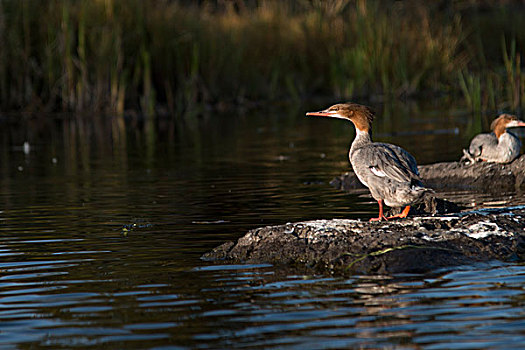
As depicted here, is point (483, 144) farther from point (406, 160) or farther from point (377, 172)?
point (377, 172)

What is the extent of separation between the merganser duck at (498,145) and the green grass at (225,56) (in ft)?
24.1

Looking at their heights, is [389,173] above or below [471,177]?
above

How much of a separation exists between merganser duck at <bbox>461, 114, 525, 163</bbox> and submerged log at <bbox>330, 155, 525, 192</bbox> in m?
0.15

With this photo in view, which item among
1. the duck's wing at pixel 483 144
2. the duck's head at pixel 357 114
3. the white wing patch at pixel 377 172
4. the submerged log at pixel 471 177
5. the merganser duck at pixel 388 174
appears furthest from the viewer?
the duck's wing at pixel 483 144

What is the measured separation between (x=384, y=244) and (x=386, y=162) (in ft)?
3.61

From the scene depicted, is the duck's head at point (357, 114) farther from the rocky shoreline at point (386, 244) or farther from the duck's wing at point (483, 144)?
the duck's wing at point (483, 144)

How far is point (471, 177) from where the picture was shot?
1139cm

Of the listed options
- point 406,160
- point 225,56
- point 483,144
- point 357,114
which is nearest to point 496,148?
point 483,144

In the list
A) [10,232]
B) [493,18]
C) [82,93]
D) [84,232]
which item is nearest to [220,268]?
[84,232]

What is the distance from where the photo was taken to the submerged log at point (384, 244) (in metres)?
6.61

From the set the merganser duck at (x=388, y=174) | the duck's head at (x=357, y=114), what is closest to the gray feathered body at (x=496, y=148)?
the duck's head at (x=357, y=114)

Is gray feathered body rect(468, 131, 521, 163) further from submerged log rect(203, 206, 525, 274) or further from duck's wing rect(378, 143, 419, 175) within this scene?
submerged log rect(203, 206, 525, 274)

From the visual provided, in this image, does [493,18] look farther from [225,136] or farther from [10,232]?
[10,232]

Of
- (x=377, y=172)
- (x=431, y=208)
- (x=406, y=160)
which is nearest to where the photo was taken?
(x=377, y=172)
